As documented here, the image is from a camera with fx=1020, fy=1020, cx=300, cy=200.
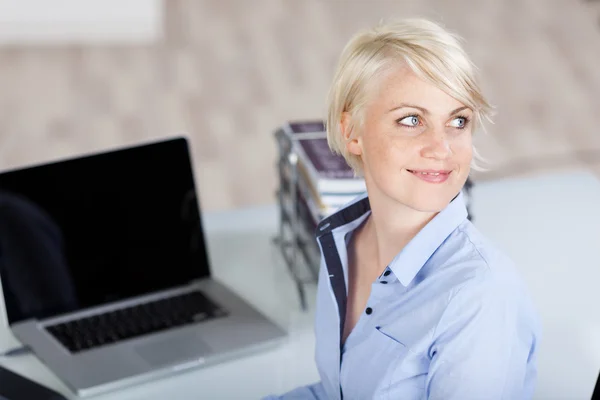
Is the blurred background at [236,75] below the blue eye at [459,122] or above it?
below

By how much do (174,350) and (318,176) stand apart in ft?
1.25

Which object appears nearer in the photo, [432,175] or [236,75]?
[432,175]

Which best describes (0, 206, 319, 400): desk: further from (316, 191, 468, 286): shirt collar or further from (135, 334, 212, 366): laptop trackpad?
(316, 191, 468, 286): shirt collar

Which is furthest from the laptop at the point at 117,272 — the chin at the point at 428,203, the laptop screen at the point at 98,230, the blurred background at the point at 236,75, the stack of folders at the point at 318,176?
the blurred background at the point at 236,75

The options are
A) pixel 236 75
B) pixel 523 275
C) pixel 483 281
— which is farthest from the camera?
pixel 236 75

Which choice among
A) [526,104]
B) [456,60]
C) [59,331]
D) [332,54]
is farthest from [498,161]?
[456,60]

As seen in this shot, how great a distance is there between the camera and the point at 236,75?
445cm

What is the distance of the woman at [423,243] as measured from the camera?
1.16m

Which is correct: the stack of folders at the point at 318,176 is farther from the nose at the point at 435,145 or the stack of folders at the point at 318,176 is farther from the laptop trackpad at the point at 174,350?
the nose at the point at 435,145

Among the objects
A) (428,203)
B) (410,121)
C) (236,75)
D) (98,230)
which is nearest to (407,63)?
(410,121)

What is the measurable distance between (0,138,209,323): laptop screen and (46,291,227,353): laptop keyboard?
4cm

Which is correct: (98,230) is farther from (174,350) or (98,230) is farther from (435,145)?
(435,145)

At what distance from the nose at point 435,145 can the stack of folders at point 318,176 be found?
458 millimetres

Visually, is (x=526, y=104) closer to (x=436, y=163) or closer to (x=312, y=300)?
(x=312, y=300)
